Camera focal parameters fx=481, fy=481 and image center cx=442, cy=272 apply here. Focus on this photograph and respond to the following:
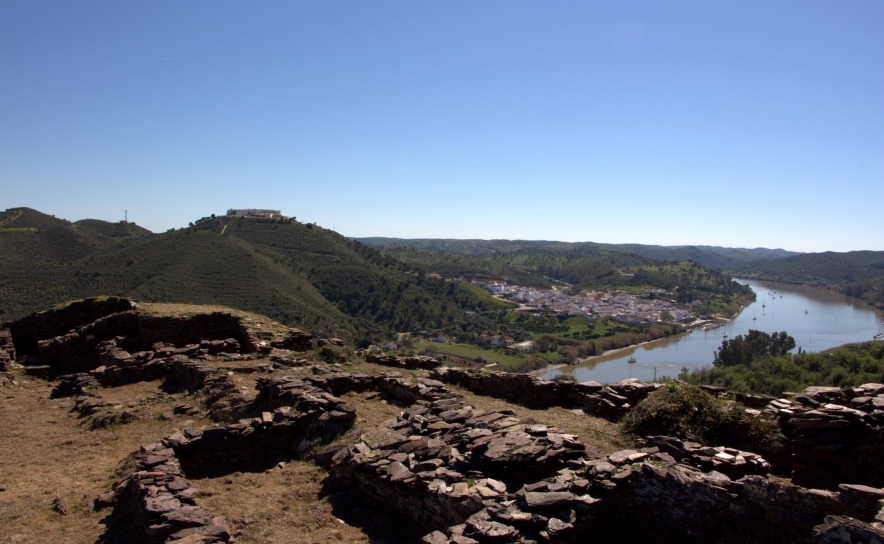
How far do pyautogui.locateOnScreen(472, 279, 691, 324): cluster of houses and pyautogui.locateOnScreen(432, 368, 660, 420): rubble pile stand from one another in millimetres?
93012

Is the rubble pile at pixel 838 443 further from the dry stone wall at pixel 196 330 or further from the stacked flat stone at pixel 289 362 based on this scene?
the dry stone wall at pixel 196 330

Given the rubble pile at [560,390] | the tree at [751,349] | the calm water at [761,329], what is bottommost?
the calm water at [761,329]

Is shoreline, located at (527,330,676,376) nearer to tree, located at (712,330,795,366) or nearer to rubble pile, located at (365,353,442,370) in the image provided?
tree, located at (712,330,795,366)

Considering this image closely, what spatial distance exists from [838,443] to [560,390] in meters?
5.32

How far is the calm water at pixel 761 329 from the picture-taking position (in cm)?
5925

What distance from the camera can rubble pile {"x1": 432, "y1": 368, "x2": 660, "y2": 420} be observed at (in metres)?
10.0

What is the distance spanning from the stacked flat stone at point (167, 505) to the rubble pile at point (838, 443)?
25.4ft

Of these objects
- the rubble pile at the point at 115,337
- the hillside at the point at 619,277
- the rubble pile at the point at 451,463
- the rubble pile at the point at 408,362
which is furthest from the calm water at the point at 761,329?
the rubble pile at the point at 451,463

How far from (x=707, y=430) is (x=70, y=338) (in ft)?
57.9

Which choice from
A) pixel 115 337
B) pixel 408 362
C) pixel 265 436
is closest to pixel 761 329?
pixel 408 362

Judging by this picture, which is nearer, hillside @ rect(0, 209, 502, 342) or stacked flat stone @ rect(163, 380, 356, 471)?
stacked flat stone @ rect(163, 380, 356, 471)

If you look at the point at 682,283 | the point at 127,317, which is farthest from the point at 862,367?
the point at 682,283

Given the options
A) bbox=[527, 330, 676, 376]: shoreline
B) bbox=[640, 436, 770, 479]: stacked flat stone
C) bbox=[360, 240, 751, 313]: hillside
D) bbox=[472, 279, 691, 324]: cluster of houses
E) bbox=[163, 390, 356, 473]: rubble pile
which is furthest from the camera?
bbox=[360, 240, 751, 313]: hillside

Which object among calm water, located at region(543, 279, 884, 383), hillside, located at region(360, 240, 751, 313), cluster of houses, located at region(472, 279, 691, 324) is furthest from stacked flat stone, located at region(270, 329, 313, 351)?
hillside, located at region(360, 240, 751, 313)
